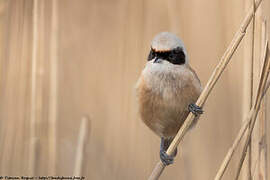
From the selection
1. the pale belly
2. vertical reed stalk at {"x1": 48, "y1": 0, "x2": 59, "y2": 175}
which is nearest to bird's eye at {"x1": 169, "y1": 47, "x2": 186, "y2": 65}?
the pale belly

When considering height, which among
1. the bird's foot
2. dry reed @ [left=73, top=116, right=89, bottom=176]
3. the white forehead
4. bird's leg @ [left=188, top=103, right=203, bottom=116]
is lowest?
the bird's foot

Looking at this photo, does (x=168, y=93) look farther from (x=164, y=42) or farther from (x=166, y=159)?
(x=166, y=159)

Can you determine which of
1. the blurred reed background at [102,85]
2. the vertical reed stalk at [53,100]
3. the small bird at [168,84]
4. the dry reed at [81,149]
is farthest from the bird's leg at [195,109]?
the vertical reed stalk at [53,100]

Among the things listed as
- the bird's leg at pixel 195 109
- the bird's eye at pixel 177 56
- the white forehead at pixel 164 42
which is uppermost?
the white forehead at pixel 164 42

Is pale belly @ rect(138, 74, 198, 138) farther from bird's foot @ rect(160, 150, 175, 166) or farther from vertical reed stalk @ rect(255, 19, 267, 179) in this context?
vertical reed stalk @ rect(255, 19, 267, 179)

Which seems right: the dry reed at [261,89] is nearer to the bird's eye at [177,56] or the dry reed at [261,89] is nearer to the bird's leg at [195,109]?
the bird's leg at [195,109]

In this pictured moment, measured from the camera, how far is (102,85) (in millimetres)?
2629

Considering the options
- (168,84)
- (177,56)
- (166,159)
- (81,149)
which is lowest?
(166,159)

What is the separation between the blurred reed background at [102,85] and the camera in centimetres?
194

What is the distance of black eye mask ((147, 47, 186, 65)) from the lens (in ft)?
6.03

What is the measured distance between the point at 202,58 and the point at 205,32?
18 centimetres

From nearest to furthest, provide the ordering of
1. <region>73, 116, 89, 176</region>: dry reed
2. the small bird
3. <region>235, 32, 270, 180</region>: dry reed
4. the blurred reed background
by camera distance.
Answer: <region>235, 32, 270, 180</region>: dry reed → <region>73, 116, 89, 176</region>: dry reed → the small bird → the blurred reed background

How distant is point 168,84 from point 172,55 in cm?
14

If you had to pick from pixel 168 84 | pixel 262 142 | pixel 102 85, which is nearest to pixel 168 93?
pixel 168 84
